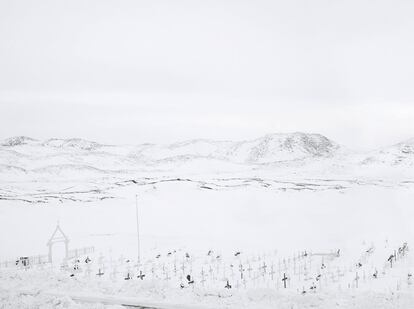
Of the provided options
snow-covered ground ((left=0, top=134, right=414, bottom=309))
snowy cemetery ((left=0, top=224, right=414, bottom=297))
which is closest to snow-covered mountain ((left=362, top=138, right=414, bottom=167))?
snow-covered ground ((left=0, top=134, right=414, bottom=309))

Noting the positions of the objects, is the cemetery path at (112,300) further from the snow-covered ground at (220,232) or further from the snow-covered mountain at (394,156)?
the snow-covered mountain at (394,156)

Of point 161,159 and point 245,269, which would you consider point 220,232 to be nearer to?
point 245,269

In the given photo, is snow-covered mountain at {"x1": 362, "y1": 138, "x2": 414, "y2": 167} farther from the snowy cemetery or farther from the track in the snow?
the track in the snow

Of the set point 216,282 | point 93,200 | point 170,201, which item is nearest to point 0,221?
point 93,200

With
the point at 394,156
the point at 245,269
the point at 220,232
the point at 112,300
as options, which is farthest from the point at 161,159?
the point at 112,300

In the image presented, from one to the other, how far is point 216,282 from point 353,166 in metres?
43.2

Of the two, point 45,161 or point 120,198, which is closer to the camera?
point 120,198

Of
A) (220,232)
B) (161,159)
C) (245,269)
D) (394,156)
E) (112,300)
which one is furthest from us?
(161,159)

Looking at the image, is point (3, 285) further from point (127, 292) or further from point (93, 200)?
point (93, 200)

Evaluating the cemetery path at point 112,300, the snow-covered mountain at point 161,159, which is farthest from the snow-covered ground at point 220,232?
the snow-covered mountain at point 161,159

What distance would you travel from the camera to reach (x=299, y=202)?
43.7 metres

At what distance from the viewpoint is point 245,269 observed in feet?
71.3

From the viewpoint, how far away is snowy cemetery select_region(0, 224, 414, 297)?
17953 mm

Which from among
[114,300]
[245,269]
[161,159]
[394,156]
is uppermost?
[161,159]
